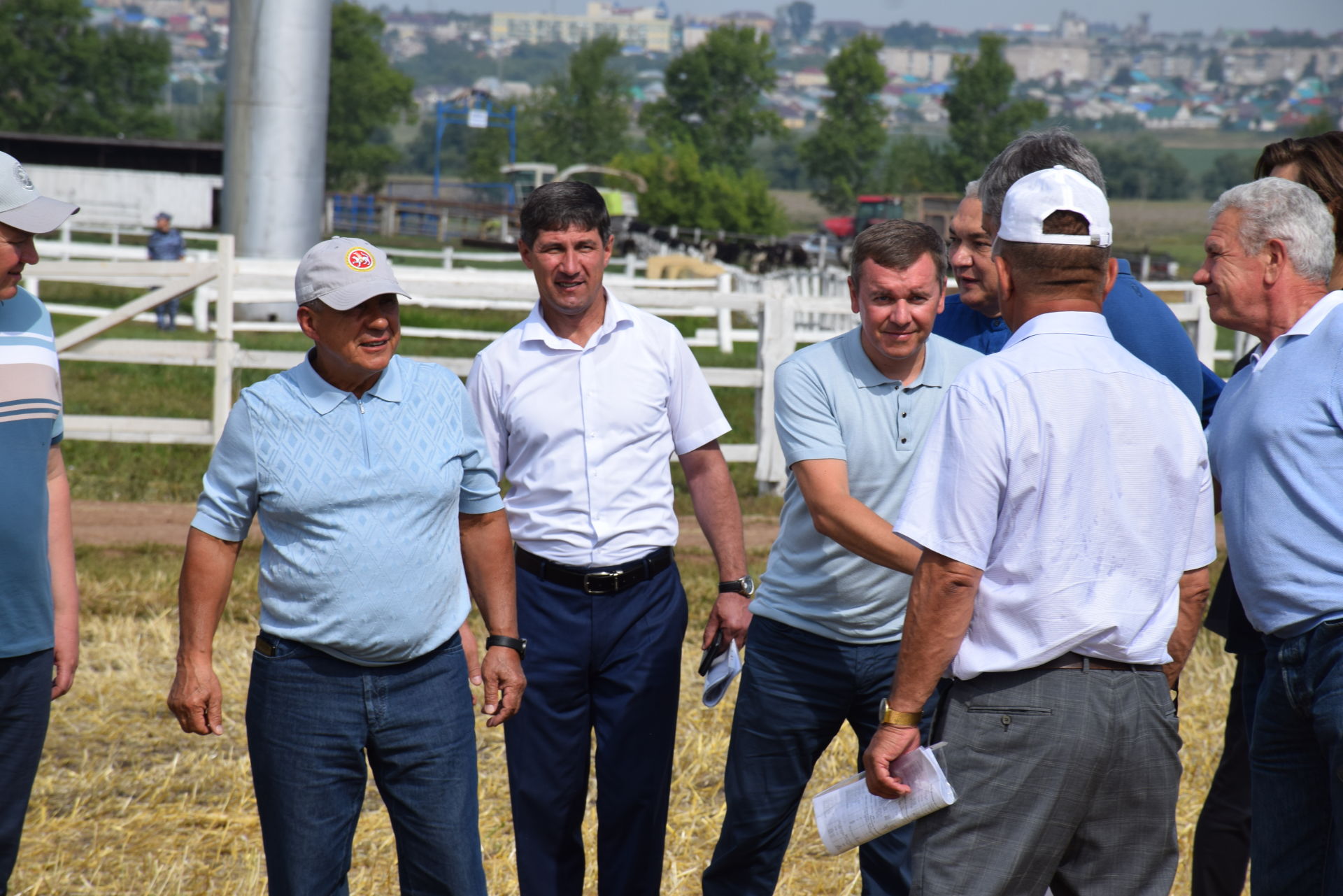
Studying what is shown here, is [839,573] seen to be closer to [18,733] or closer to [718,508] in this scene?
[718,508]

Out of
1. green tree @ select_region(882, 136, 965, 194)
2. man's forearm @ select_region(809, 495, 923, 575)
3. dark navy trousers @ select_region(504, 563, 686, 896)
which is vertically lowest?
dark navy trousers @ select_region(504, 563, 686, 896)

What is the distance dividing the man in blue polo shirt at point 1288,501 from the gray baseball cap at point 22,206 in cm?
273

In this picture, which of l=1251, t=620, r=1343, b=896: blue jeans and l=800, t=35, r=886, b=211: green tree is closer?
l=1251, t=620, r=1343, b=896: blue jeans

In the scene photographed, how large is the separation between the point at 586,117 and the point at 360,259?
99.6m

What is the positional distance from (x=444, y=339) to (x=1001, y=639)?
58.2 feet

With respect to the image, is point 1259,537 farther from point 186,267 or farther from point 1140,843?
point 186,267

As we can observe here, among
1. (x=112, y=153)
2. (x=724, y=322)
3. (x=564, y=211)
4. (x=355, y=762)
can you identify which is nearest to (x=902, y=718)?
(x=355, y=762)

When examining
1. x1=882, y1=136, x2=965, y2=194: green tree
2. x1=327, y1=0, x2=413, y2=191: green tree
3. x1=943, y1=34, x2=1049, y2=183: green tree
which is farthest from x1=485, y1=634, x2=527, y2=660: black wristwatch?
x1=882, y1=136, x2=965, y2=194: green tree

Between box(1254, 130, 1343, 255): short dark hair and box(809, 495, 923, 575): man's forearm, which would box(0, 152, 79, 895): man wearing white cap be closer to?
box(809, 495, 923, 575): man's forearm

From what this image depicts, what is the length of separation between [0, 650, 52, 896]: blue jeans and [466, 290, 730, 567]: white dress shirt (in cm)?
132

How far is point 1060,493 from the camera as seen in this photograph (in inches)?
97.7

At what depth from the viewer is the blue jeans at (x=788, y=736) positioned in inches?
138

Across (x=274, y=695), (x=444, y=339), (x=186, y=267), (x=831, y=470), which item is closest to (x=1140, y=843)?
(x=831, y=470)

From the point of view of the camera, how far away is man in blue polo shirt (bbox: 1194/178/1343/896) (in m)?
2.80
